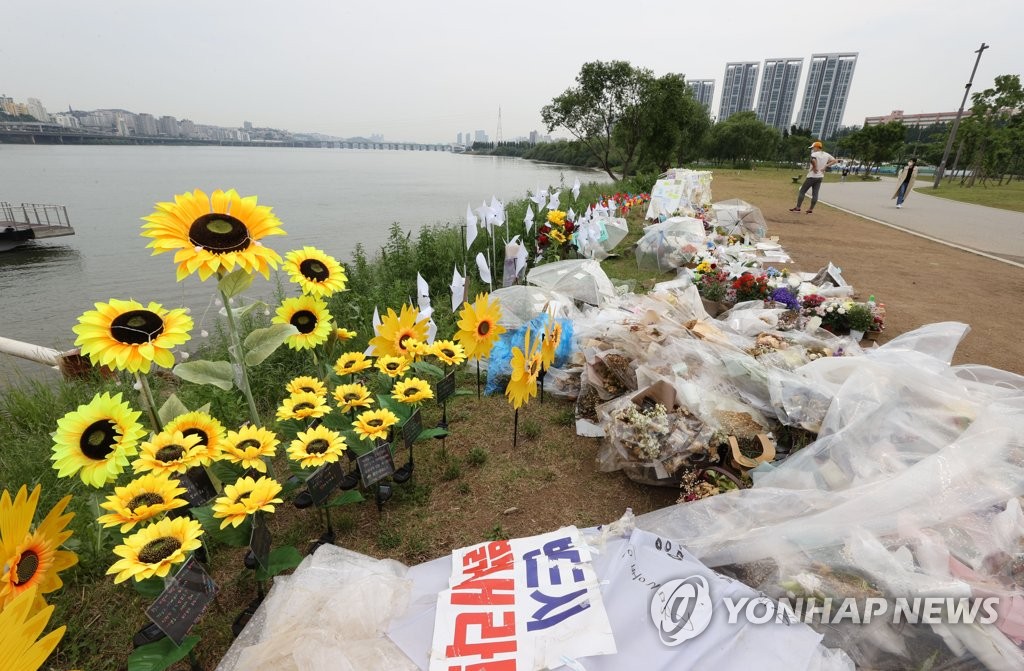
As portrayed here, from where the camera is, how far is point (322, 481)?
6.59ft

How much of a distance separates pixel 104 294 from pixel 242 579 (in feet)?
32.2

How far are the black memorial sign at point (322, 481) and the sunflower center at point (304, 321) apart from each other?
2.26 ft

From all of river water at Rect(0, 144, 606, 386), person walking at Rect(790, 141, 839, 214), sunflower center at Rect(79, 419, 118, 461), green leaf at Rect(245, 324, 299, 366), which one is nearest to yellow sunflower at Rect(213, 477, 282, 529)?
sunflower center at Rect(79, 419, 118, 461)

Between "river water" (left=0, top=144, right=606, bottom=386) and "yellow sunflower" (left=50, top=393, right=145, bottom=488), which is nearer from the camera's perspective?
"yellow sunflower" (left=50, top=393, right=145, bottom=488)

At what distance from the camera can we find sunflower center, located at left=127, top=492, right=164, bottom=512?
1.50 meters

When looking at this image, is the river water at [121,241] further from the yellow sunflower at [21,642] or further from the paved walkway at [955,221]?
the paved walkway at [955,221]

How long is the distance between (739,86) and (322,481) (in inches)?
4253

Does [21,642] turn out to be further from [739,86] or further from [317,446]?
[739,86]

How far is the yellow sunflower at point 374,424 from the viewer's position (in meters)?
2.07

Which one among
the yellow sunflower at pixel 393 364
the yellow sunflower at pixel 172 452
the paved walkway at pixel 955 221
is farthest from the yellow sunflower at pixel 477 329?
the paved walkway at pixel 955 221

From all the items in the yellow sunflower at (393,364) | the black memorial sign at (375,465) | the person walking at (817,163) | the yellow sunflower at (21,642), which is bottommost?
the black memorial sign at (375,465)

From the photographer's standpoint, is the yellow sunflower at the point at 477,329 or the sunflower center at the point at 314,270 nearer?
the sunflower center at the point at 314,270

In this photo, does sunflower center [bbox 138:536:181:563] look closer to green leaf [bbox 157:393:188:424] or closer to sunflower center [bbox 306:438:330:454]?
sunflower center [bbox 306:438:330:454]

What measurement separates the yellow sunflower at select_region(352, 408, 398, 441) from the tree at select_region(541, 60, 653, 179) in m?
27.8
